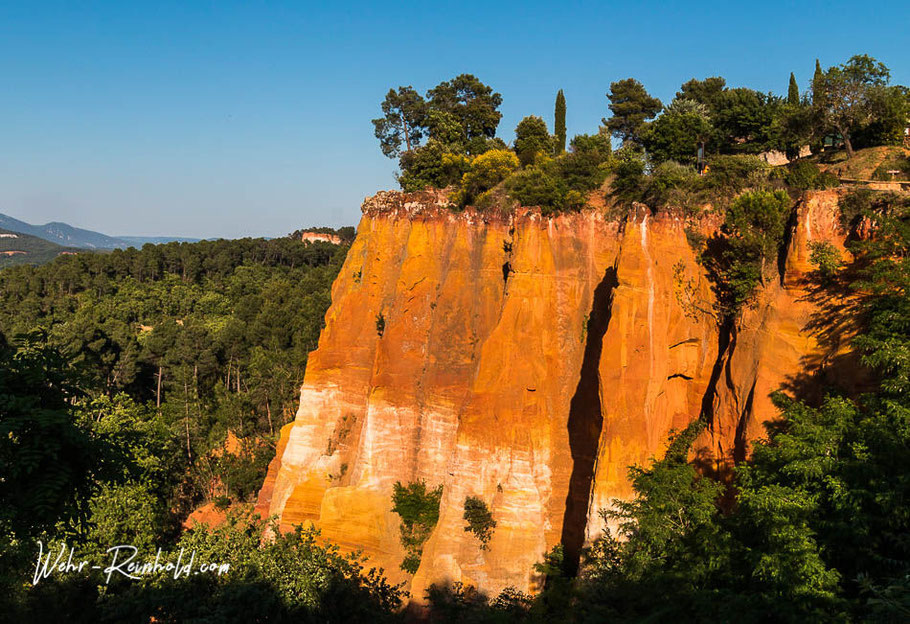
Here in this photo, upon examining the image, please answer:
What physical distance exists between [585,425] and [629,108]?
30471 mm

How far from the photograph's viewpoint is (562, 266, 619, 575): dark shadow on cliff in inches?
701

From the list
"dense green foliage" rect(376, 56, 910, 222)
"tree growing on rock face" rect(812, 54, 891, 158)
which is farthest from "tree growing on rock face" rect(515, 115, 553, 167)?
"tree growing on rock face" rect(812, 54, 891, 158)

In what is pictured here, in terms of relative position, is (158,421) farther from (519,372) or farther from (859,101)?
(859,101)

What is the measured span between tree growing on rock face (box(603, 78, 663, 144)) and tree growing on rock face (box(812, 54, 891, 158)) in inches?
675

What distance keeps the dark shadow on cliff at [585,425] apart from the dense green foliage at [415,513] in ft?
17.8

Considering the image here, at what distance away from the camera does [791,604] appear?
396 inches

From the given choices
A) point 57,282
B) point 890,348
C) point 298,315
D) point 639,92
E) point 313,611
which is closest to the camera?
point 890,348

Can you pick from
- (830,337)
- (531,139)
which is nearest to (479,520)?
(830,337)

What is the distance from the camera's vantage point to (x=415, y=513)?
21984 millimetres

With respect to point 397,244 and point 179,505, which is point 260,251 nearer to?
point 179,505

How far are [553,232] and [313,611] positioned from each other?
12.7 metres

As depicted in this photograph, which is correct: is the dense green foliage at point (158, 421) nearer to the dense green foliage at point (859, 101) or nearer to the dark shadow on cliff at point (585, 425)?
the dark shadow on cliff at point (585, 425)

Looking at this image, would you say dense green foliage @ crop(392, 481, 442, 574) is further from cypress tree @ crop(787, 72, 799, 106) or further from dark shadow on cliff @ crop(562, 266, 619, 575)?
cypress tree @ crop(787, 72, 799, 106)

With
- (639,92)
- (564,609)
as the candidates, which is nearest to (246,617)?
(564,609)
